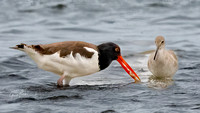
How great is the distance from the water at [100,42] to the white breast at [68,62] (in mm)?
401

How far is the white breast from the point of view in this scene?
771 centimetres

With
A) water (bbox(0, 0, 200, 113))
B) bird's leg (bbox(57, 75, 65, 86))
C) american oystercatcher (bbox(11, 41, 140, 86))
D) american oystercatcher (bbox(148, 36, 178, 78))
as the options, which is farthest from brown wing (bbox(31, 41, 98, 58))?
american oystercatcher (bbox(148, 36, 178, 78))

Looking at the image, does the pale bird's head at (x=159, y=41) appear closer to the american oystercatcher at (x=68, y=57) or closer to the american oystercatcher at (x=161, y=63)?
the american oystercatcher at (x=161, y=63)

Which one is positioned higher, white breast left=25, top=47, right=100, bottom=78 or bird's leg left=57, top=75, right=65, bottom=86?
white breast left=25, top=47, right=100, bottom=78

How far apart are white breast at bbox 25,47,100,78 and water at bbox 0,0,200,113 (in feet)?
1.31

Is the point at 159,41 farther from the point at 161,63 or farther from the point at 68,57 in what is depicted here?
the point at 68,57

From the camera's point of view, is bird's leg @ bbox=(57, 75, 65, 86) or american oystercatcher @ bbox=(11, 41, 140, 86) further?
bird's leg @ bbox=(57, 75, 65, 86)

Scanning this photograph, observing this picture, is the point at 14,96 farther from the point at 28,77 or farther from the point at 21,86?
the point at 28,77

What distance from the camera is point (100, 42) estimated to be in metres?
12.8

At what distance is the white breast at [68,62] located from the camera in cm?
771

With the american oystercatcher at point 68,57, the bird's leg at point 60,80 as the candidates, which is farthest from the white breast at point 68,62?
the bird's leg at point 60,80

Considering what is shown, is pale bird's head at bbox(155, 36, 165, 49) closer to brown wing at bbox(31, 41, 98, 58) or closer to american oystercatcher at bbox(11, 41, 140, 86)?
american oystercatcher at bbox(11, 41, 140, 86)

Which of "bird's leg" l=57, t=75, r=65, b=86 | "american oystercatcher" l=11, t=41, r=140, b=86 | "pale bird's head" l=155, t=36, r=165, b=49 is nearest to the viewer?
A: "american oystercatcher" l=11, t=41, r=140, b=86

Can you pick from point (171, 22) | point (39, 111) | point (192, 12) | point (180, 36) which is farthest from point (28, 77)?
point (192, 12)
